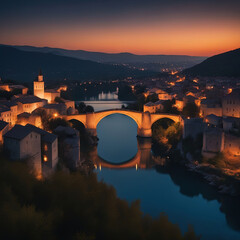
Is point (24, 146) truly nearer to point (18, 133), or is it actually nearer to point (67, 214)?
point (18, 133)

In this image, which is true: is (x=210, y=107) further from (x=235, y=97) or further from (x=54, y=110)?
(x=54, y=110)

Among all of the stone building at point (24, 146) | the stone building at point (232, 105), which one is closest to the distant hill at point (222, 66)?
the stone building at point (232, 105)

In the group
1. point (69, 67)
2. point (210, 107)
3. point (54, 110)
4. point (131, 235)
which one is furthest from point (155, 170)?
point (69, 67)

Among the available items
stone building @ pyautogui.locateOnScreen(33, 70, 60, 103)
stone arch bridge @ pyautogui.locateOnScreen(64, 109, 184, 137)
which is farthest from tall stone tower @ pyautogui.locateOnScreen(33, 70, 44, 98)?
stone arch bridge @ pyautogui.locateOnScreen(64, 109, 184, 137)

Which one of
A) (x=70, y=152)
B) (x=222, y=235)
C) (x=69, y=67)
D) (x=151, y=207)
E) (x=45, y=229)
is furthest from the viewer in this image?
(x=69, y=67)

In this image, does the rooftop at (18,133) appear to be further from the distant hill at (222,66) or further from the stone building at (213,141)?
the distant hill at (222,66)
